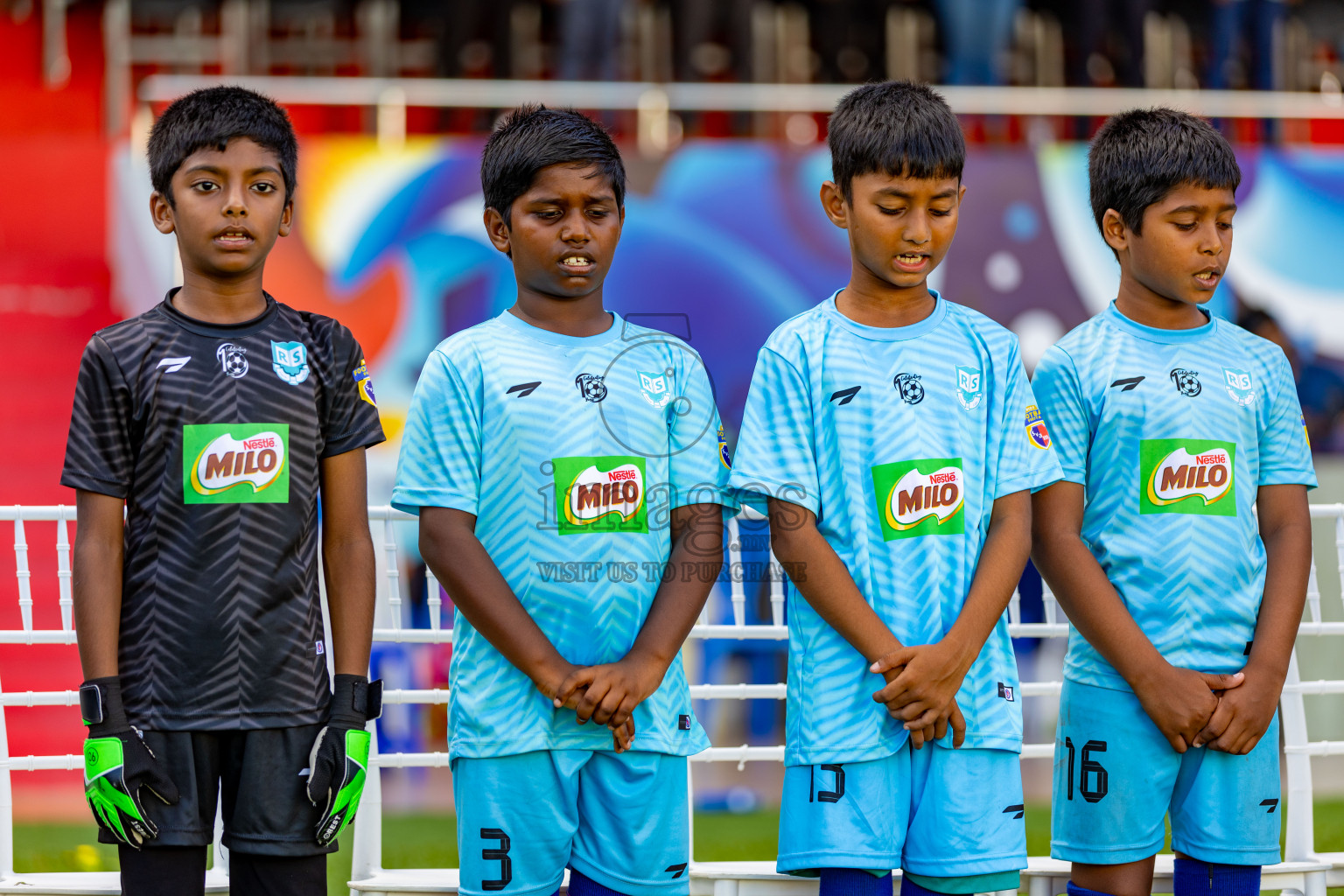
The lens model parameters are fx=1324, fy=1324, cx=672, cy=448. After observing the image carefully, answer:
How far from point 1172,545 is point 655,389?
0.93 metres

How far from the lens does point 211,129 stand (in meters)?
2.10

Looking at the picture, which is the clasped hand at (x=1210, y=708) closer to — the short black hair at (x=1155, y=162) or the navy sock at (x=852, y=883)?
the navy sock at (x=852, y=883)

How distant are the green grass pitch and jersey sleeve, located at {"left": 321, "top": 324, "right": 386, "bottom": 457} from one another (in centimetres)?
207

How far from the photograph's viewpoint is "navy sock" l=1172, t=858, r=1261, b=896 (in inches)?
88.0

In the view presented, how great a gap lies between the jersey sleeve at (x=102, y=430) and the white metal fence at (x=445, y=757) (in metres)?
0.69

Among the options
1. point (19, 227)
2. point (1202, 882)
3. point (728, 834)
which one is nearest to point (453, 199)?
point (19, 227)

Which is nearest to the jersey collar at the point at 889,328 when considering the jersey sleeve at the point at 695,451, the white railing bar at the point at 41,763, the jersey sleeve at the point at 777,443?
the jersey sleeve at the point at 777,443

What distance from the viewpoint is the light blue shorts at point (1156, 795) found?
2.21 m

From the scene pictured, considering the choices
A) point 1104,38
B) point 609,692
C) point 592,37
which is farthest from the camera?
point 1104,38

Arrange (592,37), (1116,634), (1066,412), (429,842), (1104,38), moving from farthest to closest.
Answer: (1104,38)
(592,37)
(429,842)
(1066,412)
(1116,634)

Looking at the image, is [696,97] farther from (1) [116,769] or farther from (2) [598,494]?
(1) [116,769]

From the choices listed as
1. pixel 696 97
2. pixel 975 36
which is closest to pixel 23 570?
pixel 696 97

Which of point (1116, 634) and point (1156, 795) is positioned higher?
Result: point (1116, 634)

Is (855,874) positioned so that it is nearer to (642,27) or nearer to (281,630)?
(281,630)
